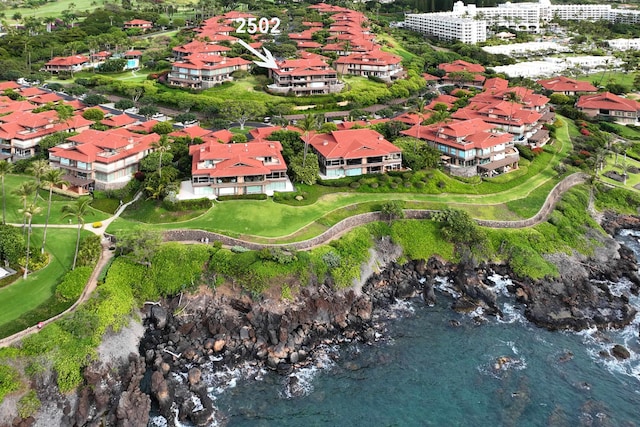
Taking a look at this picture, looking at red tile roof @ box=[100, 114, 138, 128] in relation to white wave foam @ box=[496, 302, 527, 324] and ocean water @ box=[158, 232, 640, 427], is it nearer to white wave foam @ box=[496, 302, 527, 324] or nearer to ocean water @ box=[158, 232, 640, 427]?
ocean water @ box=[158, 232, 640, 427]

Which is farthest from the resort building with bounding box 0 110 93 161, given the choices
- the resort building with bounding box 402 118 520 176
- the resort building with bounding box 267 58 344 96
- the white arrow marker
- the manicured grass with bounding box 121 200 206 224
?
the resort building with bounding box 402 118 520 176

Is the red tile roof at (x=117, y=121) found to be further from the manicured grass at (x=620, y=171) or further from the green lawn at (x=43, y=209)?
the manicured grass at (x=620, y=171)

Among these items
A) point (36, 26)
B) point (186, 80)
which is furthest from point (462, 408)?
point (36, 26)

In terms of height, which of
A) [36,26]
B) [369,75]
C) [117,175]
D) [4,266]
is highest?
[36,26]

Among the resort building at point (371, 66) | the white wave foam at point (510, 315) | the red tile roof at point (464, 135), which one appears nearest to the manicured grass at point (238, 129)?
the red tile roof at point (464, 135)

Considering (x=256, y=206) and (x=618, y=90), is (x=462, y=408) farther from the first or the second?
(x=618, y=90)

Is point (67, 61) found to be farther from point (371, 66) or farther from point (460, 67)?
point (460, 67)
